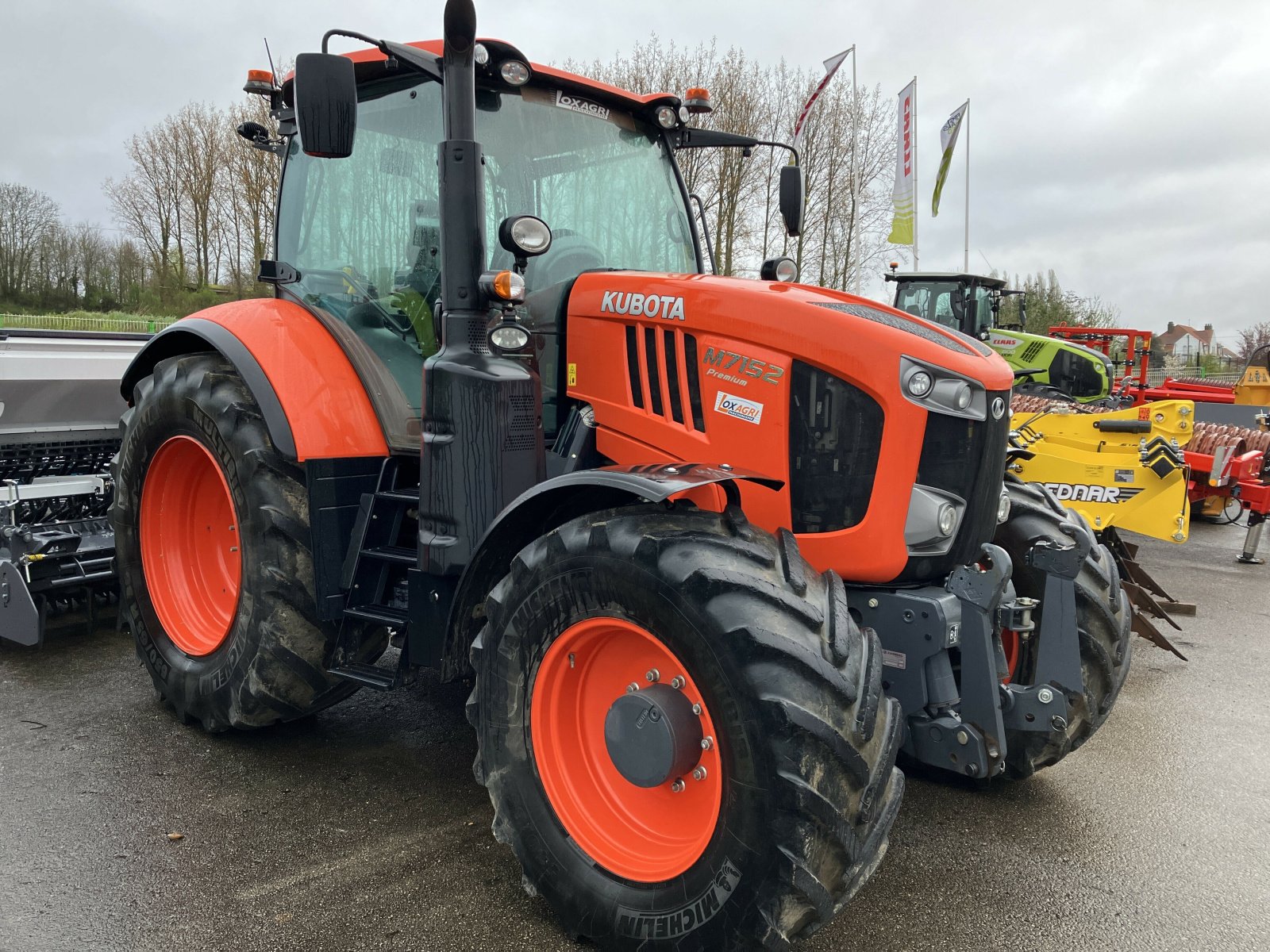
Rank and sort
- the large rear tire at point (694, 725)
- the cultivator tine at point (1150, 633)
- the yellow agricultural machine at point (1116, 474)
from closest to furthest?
the large rear tire at point (694, 725)
the cultivator tine at point (1150, 633)
the yellow agricultural machine at point (1116, 474)

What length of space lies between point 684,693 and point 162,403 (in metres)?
2.54

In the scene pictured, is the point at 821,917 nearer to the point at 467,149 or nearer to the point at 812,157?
the point at 467,149

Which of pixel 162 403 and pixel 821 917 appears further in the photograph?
pixel 162 403

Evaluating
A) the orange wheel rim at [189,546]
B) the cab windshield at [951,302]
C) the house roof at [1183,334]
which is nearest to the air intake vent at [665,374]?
the orange wheel rim at [189,546]

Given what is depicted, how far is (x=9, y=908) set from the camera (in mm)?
2598

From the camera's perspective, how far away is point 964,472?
106 inches

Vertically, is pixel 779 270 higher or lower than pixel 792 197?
lower

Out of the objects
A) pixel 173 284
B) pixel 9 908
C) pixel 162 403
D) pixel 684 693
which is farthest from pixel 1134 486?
pixel 173 284

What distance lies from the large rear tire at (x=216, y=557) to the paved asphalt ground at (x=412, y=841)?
0.27 meters

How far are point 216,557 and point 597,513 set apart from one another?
2337mm

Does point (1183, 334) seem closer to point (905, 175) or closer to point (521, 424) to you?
point (905, 175)

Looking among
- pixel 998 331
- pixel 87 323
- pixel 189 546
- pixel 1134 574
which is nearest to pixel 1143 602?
pixel 1134 574

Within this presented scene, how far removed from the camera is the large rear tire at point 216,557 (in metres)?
3.39

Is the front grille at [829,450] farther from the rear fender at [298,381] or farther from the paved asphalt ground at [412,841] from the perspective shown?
the rear fender at [298,381]
